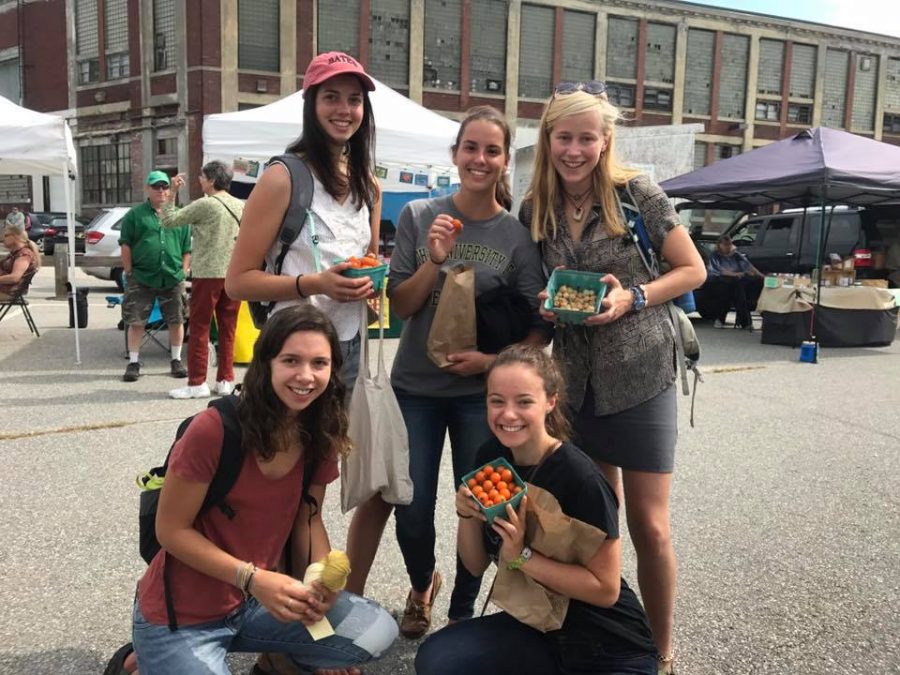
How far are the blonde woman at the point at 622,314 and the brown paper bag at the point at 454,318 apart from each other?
11.4 inches

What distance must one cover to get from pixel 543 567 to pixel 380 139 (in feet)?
27.1

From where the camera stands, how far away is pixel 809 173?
10.0 metres

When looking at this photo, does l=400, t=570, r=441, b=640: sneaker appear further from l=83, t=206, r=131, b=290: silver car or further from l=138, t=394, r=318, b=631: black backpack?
l=83, t=206, r=131, b=290: silver car

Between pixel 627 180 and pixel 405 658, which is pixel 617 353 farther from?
pixel 405 658

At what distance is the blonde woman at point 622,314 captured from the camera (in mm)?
2453

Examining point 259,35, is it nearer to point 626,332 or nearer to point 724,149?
point 724,149

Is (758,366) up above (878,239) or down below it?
below

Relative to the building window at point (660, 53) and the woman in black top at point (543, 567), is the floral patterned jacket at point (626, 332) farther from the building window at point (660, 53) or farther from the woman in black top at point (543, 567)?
the building window at point (660, 53)

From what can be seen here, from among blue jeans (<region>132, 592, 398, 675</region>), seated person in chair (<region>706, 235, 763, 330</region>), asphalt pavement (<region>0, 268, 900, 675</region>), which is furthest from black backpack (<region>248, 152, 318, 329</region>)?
seated person in chair (<region>706, 235, 763, 330</region>)

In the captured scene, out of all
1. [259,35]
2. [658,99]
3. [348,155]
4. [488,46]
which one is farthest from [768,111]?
[348,155]

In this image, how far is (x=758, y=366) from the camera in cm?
888

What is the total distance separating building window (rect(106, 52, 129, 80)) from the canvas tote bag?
33.5m

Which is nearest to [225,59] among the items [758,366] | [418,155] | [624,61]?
[624,61]

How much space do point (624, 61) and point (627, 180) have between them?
36.5m
